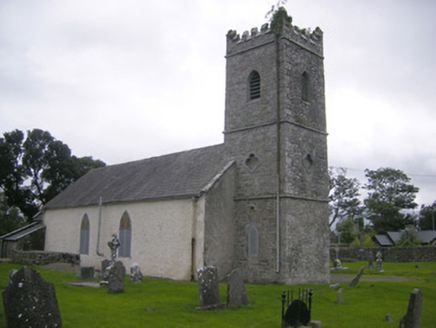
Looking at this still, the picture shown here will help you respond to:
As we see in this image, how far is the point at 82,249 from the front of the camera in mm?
29062

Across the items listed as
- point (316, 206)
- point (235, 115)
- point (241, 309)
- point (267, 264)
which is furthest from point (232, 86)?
point (241, 309)

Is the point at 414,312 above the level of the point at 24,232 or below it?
below

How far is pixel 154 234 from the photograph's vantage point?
23.0 metres

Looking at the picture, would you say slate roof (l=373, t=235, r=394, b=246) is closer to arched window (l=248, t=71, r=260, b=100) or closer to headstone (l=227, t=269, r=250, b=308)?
arched window (l=248, t=71, r=260, b=100)

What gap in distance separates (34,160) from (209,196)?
32068 millimetres

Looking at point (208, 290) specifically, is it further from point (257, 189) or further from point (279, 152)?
point (279, 152)

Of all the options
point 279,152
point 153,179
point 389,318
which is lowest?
point 389,318

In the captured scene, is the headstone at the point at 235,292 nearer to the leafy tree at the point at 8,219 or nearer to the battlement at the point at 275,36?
the battlement at the point at 275,36

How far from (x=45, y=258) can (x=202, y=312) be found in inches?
724

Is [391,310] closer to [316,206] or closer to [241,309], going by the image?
[241,309]

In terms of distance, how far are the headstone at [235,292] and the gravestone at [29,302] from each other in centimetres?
566

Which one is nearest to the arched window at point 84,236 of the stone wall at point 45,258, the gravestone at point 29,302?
the stone wall at point 45,258

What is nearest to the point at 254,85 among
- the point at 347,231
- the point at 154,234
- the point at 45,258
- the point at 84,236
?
the point at 154,234

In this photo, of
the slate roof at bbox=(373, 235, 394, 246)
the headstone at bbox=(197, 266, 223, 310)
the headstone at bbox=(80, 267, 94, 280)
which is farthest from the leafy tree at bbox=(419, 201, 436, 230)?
the headstone at bbox=(197, 266, 223, 310)
